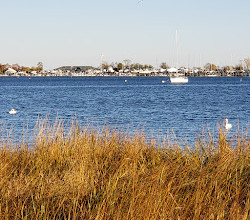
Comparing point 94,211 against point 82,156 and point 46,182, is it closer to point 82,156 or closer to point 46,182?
point 46,182

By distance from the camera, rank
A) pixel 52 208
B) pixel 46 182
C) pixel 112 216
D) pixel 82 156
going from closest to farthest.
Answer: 1. pixel 112 216
2. pixel 52 208
3. pixel 46 182
4. pixel 82 156

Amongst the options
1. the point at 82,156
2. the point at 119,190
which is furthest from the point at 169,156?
the point at 119,190

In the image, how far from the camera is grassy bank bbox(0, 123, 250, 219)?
4871 millimetres

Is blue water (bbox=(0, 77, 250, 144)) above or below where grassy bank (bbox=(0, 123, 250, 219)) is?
below

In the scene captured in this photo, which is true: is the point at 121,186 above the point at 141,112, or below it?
above

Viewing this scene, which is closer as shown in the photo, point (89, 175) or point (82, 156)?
point (89, 175)

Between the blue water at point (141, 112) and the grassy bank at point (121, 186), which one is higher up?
the grassy bank at point (121, 186)

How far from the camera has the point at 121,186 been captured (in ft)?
18.0

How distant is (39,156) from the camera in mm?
7914

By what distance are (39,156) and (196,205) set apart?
12.7 ft

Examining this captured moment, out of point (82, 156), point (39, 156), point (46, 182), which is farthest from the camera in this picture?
point (39, 156)

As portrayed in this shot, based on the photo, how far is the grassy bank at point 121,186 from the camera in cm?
487

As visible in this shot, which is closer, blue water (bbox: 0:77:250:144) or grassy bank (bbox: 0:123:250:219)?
grassy bank (bbox: 0:123:250:219)

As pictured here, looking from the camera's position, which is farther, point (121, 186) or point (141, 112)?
point (141, 112)
